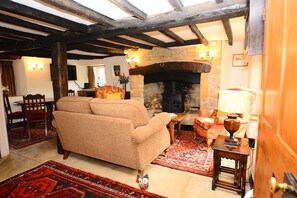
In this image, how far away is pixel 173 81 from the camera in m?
5.04

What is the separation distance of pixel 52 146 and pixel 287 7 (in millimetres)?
3968

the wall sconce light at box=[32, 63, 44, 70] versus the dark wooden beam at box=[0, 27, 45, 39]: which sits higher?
the dark wooden beam at box=[0, 27, 45, 39]

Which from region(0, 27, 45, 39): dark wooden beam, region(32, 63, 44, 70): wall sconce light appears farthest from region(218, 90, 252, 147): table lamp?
region(32, 63, 44, 70): wall sconce light

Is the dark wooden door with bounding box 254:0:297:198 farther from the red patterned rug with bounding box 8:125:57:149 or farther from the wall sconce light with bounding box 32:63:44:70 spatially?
the wall sconce light with bounding box 32:63:44:70

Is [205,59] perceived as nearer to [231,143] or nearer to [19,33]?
[231,143]

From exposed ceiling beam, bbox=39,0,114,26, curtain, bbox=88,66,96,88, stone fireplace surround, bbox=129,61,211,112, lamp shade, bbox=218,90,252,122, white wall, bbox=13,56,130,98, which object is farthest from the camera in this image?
curtain, bbox=88,66,96,88

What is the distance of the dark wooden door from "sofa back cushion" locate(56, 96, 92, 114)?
214cm

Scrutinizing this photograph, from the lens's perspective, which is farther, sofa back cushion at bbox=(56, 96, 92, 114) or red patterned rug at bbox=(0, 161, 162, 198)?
sofa back cushion at bbox=(56, 96, 92, 114)

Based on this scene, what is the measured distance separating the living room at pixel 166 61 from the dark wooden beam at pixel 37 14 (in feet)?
0.99

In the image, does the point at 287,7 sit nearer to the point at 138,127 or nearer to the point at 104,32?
the point at 138,127

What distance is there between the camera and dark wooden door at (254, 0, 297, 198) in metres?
0.58

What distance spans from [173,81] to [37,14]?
369cm

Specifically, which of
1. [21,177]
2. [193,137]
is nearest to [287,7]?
[21,177]

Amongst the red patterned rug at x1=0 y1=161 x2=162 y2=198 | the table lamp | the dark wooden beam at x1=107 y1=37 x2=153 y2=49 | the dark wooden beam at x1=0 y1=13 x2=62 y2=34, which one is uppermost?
the dark wooden beam at x1=107 y1=37 x2=153 y2=49
